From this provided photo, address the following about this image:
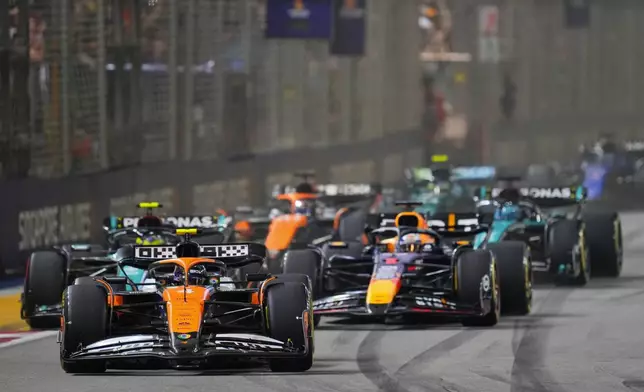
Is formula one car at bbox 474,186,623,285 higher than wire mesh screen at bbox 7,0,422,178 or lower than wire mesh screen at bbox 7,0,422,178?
lower

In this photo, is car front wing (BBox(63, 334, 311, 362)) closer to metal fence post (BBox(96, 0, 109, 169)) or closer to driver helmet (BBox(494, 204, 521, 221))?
driver helmet (BBox(494, 204, 521, 221))

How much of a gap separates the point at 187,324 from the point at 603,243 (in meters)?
11.3

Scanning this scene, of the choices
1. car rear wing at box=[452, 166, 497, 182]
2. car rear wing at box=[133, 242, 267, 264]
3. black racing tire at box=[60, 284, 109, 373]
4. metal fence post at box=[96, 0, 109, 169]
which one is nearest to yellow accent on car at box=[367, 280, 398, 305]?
car rear wing at box=[133, 242, 267, 264]

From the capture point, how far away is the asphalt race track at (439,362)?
54.4ft

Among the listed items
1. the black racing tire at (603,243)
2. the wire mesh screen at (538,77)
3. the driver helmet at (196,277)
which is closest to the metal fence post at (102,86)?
the black racing tire at (603,243)

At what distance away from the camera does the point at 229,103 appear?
40969 millimetres

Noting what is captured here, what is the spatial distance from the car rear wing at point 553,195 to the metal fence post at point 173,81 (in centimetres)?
838

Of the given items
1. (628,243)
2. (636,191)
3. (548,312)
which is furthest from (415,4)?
(548,312)

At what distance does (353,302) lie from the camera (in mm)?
21188

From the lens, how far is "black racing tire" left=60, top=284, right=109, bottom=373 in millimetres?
17094

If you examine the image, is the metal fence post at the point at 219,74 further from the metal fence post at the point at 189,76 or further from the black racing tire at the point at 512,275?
the black racing tire at the point at 512,275

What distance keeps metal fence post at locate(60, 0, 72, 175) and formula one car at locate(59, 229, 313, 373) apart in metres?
10.9

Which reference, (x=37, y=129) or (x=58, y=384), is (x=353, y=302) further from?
(x=37, y=129)

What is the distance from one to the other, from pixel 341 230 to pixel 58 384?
11.9 metres
